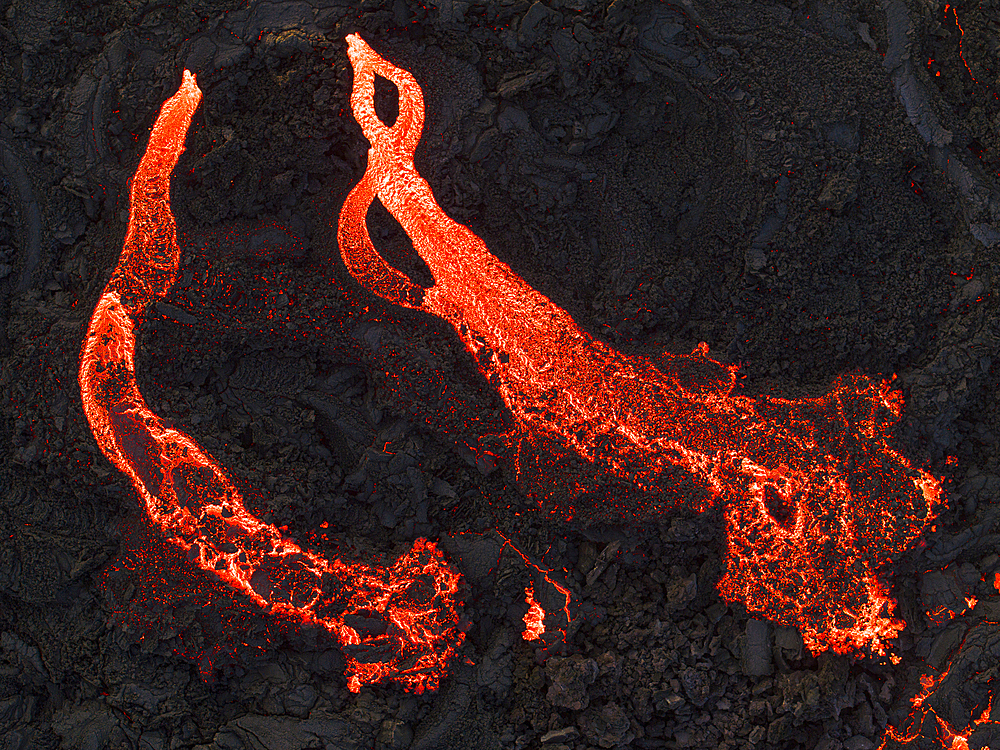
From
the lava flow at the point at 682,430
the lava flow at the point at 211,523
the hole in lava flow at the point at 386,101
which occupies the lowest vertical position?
the lava flow at the point at 211,523

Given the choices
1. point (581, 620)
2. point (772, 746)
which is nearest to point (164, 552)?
point (581, 620)

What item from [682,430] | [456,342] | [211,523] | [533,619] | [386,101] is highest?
[386,101]

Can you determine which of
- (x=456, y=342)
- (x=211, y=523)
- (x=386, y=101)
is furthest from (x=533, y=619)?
(x=386, y=101)

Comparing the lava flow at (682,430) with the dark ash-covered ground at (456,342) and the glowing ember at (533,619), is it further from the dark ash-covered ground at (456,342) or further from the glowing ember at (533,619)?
the glowing ember at (533,619)

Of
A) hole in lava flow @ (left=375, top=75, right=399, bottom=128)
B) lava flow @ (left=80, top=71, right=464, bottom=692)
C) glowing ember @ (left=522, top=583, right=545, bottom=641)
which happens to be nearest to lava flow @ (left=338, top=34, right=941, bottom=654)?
hole in lava flow @ (left=375, top=75, right=399, bottom=128)

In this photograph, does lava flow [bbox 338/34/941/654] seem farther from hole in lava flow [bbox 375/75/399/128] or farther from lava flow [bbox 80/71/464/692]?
lava flow [bbox 80/71/464/692]

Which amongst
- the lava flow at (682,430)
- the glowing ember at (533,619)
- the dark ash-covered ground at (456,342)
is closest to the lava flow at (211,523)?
the dark ash-covered ground at (456,342)

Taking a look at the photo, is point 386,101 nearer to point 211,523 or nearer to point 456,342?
point 456,342
